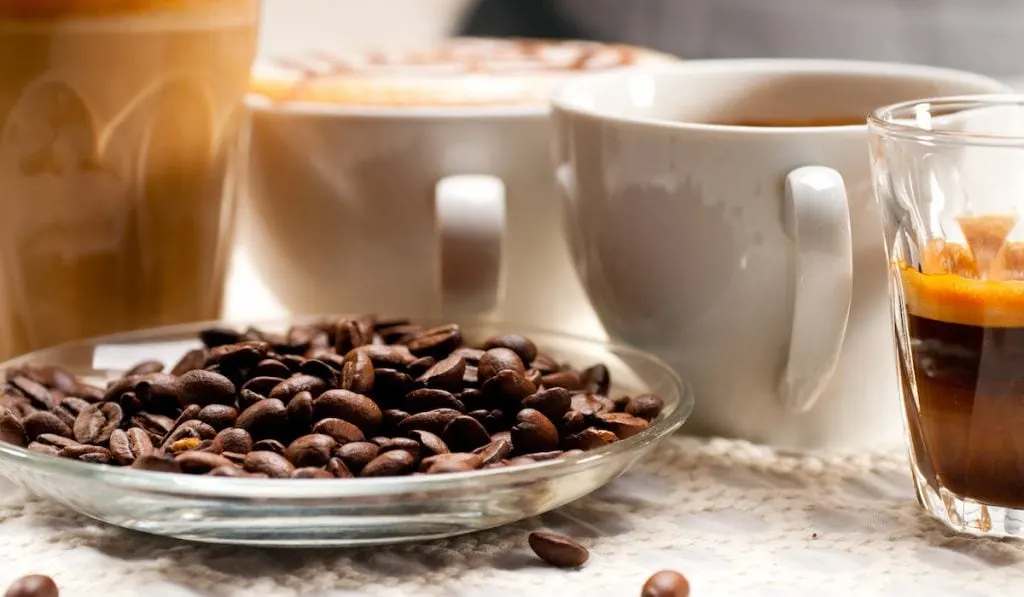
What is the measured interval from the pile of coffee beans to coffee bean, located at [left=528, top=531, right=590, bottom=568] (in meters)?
0.04

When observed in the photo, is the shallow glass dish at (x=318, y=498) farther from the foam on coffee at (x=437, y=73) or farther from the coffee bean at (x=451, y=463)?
the foam on coffee at (x=437, y=73)

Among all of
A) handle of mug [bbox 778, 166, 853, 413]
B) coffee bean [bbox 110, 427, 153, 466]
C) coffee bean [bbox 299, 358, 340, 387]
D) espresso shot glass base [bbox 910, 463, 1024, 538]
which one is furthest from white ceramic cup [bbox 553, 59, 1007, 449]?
coffee bean [bbox 110, 427, 153, 466]

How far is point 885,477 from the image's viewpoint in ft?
2.69

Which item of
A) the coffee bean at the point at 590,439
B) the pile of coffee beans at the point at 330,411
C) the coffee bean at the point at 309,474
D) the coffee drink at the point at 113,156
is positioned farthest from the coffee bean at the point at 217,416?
the coffee drink at the point at 113,156

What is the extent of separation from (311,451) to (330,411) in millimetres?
45

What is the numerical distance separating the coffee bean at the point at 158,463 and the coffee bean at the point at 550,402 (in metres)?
0.21

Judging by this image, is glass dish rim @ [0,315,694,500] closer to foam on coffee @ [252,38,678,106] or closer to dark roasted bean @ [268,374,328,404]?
dark roasted bean @ [268,374,328,404]

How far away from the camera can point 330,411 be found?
723 millimetres

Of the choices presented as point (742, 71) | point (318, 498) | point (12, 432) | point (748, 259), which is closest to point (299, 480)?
point (318, 498)

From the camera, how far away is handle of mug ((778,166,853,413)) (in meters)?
0.77

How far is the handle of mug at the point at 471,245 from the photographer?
0.96 m

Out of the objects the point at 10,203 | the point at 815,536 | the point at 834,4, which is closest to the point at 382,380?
the point at 815,536

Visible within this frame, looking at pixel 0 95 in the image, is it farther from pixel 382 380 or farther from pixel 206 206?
pixel 382 380

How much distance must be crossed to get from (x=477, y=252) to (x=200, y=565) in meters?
0.37
